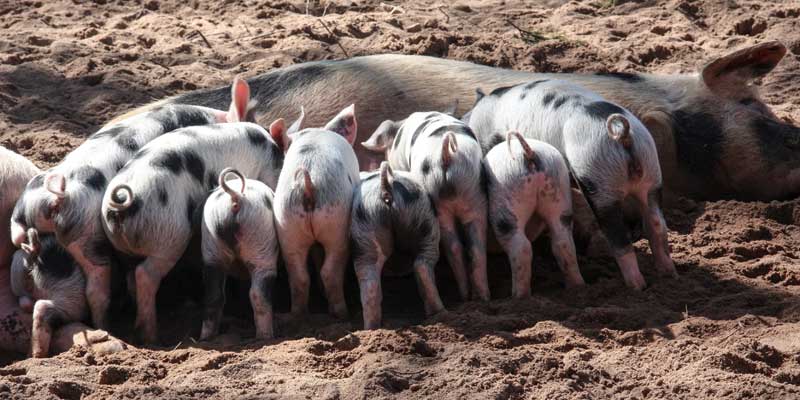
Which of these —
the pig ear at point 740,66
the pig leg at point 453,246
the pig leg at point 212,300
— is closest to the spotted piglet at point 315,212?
the pig leg at point 212,300

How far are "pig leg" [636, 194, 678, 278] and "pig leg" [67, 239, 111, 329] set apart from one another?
2061 mm

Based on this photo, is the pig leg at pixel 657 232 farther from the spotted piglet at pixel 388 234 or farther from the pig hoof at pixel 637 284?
the spotted piglet at pixel 388 234

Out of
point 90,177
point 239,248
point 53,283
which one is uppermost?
point 90,177

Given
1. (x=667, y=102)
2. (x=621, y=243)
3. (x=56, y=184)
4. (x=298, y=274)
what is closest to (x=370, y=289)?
(x=298, y=274)

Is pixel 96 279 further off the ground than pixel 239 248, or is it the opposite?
pixel 239 248

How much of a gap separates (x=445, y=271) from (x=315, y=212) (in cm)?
87

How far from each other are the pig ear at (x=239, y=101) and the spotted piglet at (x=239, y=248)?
926 mm

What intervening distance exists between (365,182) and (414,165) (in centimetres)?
27

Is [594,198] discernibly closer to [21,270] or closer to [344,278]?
[344,278]

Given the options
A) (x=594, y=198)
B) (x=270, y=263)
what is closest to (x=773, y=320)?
(x=594, y=198)

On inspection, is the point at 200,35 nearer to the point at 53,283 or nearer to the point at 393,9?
the point at 393,9

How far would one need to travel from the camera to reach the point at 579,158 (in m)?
4.60

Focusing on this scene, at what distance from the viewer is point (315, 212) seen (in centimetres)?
424

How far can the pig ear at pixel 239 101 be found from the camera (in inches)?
206
